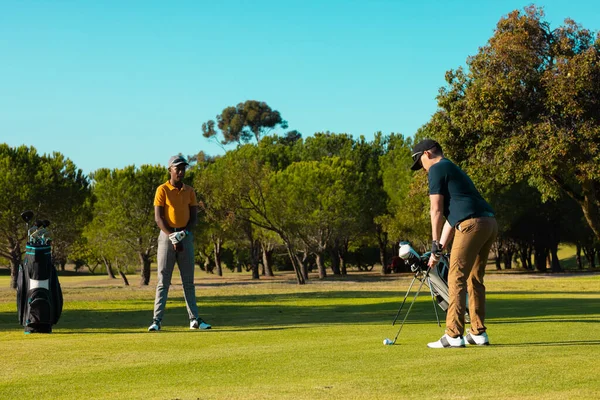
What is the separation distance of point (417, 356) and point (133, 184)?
190 feet

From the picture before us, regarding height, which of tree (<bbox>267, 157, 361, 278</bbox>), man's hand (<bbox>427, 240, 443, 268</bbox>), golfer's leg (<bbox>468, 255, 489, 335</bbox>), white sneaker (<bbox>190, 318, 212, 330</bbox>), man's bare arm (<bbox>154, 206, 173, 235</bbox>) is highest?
tree (<bbox>267, 157, 361, 278</bbox>)

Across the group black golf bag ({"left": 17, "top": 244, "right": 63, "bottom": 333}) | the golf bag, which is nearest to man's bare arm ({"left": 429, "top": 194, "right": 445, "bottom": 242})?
the golf bag

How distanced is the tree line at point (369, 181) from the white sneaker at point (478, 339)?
23.7 metres

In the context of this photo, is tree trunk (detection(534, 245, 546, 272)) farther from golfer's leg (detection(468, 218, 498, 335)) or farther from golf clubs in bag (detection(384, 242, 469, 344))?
golfer's leg (detection(468, 218, 498, 335))

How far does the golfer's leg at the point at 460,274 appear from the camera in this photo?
9.38 metres

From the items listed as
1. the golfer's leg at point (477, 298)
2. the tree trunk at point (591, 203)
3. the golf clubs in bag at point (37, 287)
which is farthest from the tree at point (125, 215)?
the golfer's leg at point (477, 298)

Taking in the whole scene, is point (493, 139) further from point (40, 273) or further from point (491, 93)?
point (40, 273)

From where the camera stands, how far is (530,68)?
34.2 meters

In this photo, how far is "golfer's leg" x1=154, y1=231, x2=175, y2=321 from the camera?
13.3 m

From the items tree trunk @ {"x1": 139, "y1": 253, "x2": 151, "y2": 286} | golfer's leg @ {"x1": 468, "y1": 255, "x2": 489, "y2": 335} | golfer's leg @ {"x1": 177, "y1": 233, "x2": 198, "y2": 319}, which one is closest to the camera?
golfer's leg @ {"x1": 468, "y1": 255, "x2": 489, "y2": 335}

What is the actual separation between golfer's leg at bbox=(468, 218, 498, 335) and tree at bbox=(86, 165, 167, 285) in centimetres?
5484

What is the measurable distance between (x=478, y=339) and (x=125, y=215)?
56087 mm

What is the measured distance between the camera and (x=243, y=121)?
112750mm

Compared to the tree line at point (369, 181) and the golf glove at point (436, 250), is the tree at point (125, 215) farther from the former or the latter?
the golf glove at point (436, 250)
